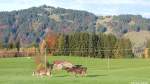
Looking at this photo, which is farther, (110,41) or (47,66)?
(110,41)

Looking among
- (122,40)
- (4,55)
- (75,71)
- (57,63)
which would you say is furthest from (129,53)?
(75,71)

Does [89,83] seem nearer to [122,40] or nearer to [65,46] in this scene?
[65,46]

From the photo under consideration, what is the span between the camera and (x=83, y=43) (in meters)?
132

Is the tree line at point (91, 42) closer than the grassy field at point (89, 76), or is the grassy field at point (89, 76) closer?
the grassy field at point (89, 76)

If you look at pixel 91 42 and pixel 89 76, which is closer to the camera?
pixel 89 76

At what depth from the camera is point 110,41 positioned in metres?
135

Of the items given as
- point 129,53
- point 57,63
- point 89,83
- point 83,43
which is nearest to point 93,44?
point 83,43

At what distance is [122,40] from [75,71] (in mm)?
102782

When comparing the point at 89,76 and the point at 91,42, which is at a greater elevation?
the point at 89,76

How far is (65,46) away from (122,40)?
18751 mm

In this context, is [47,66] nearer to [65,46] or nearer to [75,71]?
[75,71]

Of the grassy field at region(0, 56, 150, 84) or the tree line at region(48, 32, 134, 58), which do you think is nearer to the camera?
the grassy field at region(0, 56, 150, 84)

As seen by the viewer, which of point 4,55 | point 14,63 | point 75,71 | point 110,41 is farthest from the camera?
point 110,41

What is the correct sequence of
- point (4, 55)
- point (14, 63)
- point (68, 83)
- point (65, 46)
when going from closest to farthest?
point (68, 83) → point (14, 63) → point (4, 55) → point (65, 46)
